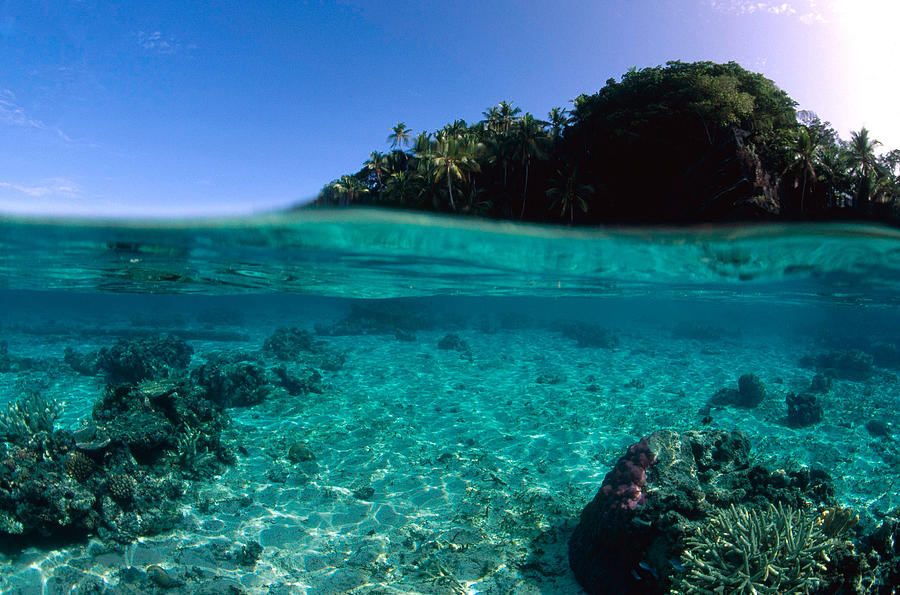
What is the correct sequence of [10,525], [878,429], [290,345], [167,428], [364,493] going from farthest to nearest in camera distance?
[290,345] < [878,429] < [167,428] < [364,493] < [10,525]

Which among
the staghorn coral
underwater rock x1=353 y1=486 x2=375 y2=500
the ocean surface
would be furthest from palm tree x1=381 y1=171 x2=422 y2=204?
the staghorn coral

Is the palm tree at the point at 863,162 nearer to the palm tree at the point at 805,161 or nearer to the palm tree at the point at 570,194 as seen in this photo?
the palm tree at the point at 805,161

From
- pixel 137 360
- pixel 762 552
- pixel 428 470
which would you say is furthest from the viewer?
pixel 137 360

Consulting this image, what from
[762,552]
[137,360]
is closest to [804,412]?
[762,552]

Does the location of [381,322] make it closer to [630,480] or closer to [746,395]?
[746,395]

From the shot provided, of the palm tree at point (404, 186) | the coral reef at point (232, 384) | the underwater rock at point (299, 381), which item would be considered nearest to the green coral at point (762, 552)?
the coral reef at point (232, 384)

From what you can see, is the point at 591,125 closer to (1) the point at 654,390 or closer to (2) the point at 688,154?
(2) the point at 688,154

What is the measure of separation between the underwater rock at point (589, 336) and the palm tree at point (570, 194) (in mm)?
12528

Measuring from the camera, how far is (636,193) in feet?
68.6

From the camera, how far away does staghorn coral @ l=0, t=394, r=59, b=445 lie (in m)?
10.5

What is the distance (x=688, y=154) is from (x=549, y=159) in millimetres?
6192

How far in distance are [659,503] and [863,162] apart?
16500 millimetres

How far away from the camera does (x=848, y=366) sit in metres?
22.6

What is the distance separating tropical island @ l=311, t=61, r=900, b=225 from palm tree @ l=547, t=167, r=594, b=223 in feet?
0.20
